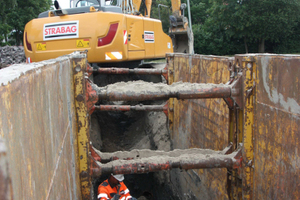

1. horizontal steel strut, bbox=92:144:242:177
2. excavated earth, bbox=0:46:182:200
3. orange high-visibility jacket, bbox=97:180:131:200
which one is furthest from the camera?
excavated earth, bbox=0:46:182:200

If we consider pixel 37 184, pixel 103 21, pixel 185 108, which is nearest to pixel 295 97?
→ pixel 37 184

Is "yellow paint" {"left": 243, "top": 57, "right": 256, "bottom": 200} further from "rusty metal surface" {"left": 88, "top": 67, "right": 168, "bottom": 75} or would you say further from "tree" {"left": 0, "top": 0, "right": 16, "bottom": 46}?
"tree" {"left": 0, "top": 0, "right": 16, "bottom": 46}

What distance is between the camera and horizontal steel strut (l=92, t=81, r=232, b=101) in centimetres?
271

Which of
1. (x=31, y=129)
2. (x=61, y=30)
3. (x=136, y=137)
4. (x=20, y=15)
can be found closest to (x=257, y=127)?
(x=31, y=129)

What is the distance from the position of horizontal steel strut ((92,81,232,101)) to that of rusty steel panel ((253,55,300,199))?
1.16ft

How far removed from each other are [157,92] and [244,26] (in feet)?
85.6

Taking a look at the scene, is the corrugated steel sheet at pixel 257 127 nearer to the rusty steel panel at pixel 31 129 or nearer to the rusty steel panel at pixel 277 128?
the rusty steel panel at pixel 277 128

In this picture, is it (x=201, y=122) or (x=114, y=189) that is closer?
(x=201, y=122)

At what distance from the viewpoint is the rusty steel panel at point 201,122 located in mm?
3299

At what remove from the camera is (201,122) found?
13.0ft

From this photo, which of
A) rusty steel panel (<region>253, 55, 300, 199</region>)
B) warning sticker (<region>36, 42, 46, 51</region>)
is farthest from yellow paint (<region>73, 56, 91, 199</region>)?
warning sticker (<region>36, 42, 46, 51</region>)

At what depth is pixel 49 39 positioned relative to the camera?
6.93 metres

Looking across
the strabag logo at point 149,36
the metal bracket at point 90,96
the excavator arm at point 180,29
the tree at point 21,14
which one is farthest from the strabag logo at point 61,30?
the tree at point 21,14

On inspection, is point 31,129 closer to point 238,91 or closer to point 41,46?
point 238,91
